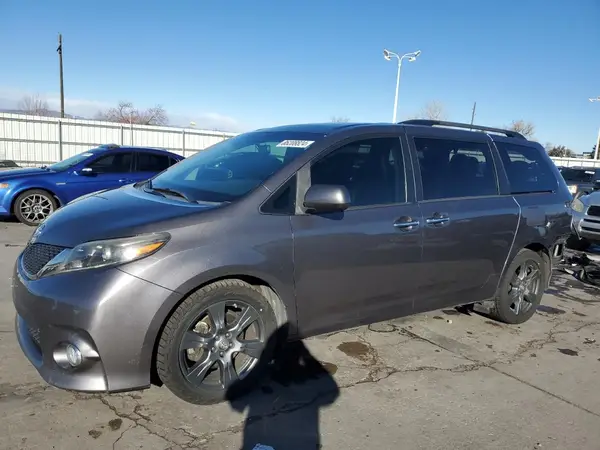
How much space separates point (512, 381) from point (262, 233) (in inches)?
88.1

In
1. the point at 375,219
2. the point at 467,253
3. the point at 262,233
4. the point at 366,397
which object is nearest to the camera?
the point at 262,233

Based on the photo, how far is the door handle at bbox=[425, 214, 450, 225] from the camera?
368cm

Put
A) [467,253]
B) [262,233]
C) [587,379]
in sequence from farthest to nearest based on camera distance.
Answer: [467,253]
[587,379]
[262,233]

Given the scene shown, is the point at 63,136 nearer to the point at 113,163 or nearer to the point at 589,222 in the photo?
the point at 113,163

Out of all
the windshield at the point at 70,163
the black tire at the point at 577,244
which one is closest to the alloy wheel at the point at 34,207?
the windshield at the point at 70,163

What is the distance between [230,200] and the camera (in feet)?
9.89

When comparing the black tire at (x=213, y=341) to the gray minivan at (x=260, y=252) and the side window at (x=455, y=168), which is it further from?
the side window at (x=455, y=168)

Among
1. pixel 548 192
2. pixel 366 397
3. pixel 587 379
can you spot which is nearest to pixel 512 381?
pixel 587 379

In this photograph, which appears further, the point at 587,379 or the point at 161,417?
the point at 587,379

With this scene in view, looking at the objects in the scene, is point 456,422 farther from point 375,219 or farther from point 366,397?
point 375,219

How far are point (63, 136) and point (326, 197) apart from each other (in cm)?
2200

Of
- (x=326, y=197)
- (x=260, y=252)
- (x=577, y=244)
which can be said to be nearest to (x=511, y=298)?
(x=326, y=197)

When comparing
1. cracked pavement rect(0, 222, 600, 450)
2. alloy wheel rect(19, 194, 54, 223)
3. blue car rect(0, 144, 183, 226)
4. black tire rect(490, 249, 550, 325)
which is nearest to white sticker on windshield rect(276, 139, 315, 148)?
cracked pavement rect(0, 222, 600, 450)

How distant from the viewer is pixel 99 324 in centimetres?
247
